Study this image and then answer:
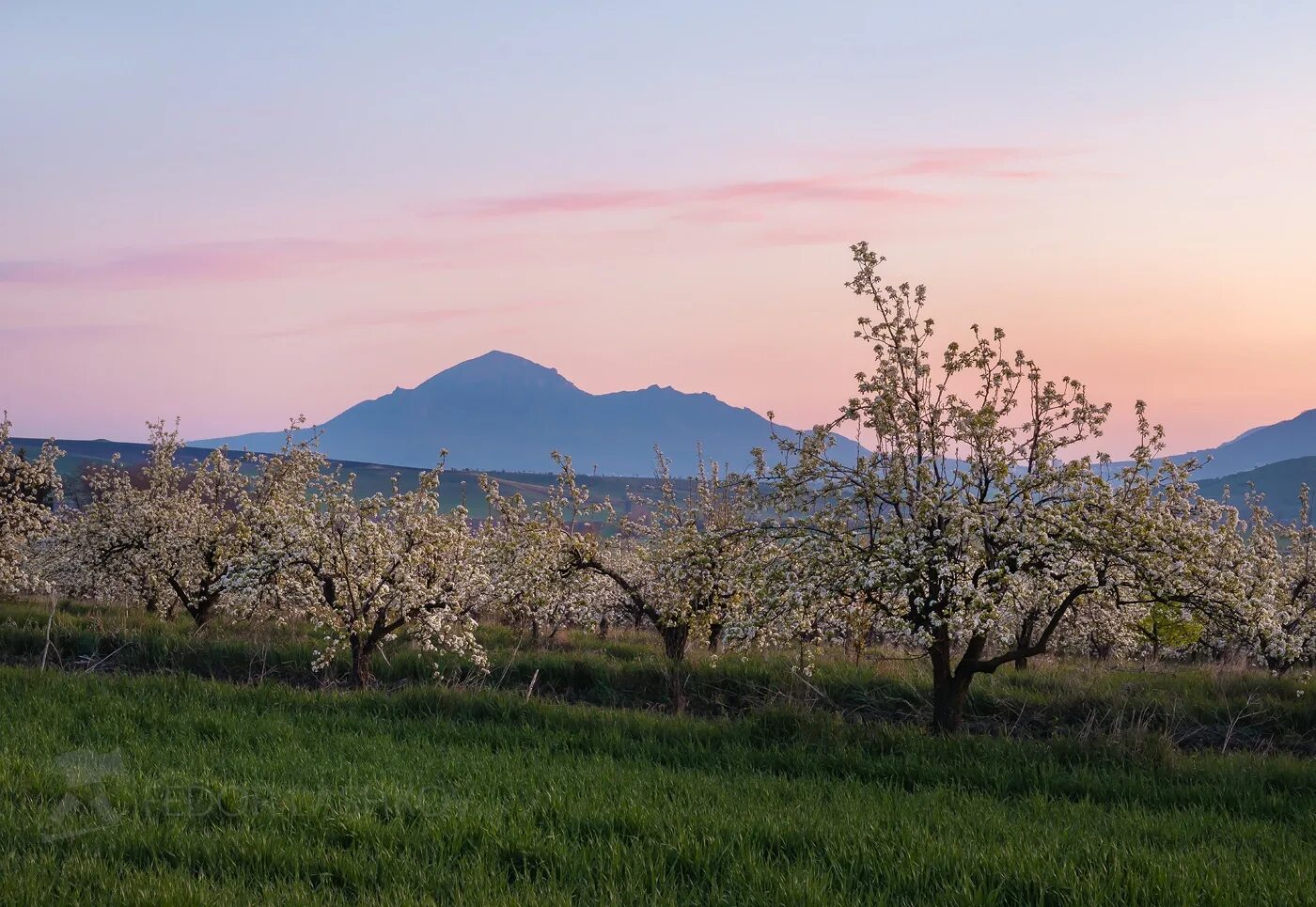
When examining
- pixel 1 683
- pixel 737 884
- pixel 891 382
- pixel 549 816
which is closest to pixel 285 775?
pixel 549 816

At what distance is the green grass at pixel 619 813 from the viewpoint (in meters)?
7.30

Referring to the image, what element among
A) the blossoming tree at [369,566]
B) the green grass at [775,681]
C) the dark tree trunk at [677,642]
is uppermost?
the blossoming tree at [369,566]

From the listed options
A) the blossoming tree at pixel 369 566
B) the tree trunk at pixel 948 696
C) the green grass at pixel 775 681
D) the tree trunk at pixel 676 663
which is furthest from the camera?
the blossoming tree at pixel 369 566

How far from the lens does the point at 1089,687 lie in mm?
16500

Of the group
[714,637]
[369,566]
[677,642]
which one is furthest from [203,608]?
[714,637]

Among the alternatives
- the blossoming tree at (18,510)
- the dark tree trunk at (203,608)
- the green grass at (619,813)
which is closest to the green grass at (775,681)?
the dark tree trunk at (203,608)

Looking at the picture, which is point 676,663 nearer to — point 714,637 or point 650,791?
point 714,637

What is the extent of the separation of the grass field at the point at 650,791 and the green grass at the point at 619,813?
38 millimetres

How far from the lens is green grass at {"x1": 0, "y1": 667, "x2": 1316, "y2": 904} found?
730cm

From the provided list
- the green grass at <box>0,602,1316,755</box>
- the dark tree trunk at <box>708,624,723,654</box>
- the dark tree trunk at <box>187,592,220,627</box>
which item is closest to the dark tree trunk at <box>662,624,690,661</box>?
the green grass at <box>0,602,1316,755</box>

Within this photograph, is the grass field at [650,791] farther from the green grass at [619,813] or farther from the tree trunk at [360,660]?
the tree trunk at [360,660]

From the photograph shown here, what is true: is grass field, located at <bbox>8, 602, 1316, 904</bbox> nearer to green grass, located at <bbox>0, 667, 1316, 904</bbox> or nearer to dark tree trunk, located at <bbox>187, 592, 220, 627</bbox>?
green grass, located at <bbox>0, 667, 1316, 904</bbox>

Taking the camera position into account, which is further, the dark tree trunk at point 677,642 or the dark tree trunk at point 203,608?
the dark tree trunk at point 203,608

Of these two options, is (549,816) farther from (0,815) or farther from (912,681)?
(912,681)
